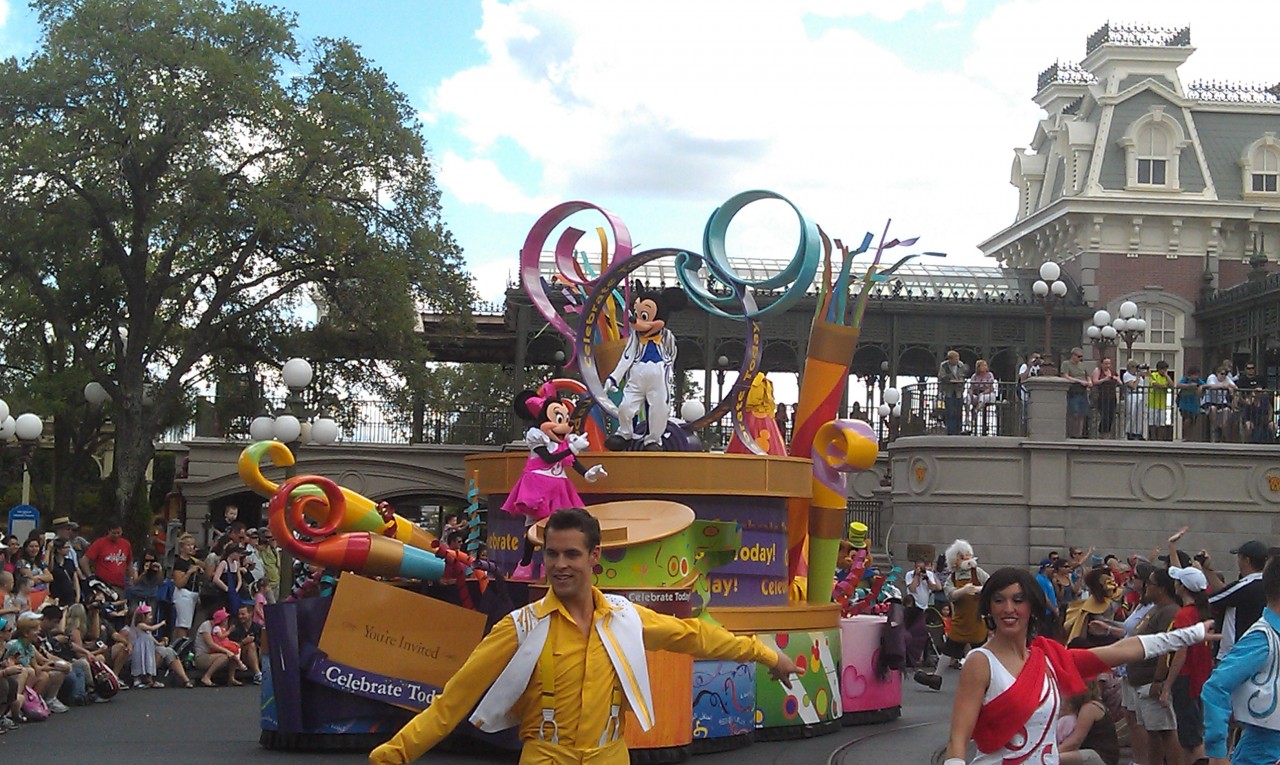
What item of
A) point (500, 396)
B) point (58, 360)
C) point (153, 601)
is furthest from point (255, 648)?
point (500, 396)

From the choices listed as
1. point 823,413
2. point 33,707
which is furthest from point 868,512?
point 33,707

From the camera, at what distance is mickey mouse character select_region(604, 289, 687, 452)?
1293cm

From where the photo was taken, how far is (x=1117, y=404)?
85.4 ft

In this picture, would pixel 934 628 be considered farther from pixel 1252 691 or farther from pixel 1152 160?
pixel 1152 160

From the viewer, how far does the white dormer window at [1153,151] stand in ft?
121

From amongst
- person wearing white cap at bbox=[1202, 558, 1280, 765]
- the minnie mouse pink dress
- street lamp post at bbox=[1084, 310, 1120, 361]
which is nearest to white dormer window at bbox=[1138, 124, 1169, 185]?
street lamp post at bbox=[1084, 310, 1120, 361]

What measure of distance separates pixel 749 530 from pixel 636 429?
47.3 inches

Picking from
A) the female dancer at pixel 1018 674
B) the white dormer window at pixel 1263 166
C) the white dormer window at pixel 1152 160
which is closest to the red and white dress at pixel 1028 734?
the female dancer at pixel 1018 674

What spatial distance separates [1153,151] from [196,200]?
21706 millimetres

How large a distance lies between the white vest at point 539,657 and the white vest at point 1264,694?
2.63m

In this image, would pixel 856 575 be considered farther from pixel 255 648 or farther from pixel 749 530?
pixel 255 648

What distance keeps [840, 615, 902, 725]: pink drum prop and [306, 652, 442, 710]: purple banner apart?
12.9 ft

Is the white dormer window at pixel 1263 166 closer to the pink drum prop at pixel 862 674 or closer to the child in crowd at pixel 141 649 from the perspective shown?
the pink drum prop at pixel 862 674

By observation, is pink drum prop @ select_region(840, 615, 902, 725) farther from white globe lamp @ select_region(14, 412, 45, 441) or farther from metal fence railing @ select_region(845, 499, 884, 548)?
metal fence railing @ select_region(845, 499, 884, 548)
